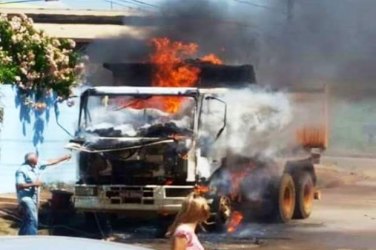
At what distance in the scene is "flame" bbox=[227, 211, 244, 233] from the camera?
50.5ft

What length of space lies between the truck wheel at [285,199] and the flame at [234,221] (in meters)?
0.74

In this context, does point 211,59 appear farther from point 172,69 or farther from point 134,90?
point 134,90

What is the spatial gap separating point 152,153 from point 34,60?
481cm

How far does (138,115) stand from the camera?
1473 cm

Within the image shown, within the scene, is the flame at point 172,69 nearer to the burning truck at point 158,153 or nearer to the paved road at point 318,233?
the burning truck at point 158,153

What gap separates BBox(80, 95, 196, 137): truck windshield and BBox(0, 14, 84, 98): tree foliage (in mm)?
2982

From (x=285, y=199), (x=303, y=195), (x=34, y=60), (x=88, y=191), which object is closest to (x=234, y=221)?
(x=285, y=199)

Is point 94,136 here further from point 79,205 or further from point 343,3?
point 343,3

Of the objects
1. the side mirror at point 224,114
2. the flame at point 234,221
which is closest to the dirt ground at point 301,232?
the flame at point 234,221

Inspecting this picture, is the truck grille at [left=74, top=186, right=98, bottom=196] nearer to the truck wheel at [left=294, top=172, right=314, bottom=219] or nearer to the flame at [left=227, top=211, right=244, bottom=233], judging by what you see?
the flame at [left=227, top=211, right=244, bottom=233]

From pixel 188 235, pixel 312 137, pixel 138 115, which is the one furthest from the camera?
pixel 312 137

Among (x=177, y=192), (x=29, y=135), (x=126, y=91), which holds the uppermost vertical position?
(x=126, y=91)

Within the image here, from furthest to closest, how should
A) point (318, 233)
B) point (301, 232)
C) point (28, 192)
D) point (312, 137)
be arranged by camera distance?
point (312, 137)
point (301, 232)
point (318, 233)
point (28, 192)

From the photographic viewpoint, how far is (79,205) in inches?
577
